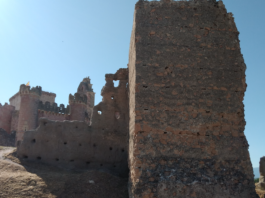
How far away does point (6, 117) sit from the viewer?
89.5ft

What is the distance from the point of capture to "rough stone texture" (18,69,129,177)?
31.8 feet

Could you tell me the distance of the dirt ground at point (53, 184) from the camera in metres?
7.15

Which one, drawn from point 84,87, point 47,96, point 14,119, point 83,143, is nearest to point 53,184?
point 83,143

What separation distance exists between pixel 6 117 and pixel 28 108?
17.2 feet

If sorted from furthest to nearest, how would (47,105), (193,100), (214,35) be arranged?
1. (47,105)
2. (214,35)
3. (193,100)

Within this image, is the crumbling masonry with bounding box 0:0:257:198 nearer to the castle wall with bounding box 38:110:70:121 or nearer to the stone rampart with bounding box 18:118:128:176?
the stone rampart with bounding box 18:118:128:176

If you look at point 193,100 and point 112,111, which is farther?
point 112,111

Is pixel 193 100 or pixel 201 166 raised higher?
pixel 193 100

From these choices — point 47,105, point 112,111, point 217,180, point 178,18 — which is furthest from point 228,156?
point 47,105

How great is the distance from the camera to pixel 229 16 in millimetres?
6832

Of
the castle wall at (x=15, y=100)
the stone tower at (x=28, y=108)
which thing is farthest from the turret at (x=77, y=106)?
the castle wall at (x=15, y=100)

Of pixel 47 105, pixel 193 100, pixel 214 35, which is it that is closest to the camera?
pixel 193 100

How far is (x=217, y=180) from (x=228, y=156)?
62 centimetres

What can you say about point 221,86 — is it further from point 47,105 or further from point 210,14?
point 47,105
